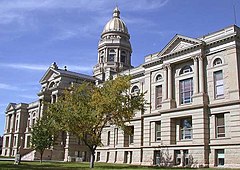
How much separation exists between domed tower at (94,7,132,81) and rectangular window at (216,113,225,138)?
152ft

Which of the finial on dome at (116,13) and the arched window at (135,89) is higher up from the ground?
the finial on dome at (116,13)

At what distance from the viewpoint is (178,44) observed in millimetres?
48250

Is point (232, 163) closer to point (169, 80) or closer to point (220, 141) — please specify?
point (220, 141)

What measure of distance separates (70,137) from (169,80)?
1229 inches

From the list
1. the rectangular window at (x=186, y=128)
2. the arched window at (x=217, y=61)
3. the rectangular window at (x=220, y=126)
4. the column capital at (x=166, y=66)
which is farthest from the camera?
the column capital at (x=166, y=66)

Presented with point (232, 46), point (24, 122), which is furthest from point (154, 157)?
point (24, 122)

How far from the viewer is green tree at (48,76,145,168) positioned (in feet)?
128

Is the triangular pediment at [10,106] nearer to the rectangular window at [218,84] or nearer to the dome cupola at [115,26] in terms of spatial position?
the dome cupola at [115,26]

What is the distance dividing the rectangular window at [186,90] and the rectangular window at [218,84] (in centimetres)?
406

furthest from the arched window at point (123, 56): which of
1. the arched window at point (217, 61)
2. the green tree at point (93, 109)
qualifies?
the green tree at point (93, 109)

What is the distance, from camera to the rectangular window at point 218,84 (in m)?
42.4

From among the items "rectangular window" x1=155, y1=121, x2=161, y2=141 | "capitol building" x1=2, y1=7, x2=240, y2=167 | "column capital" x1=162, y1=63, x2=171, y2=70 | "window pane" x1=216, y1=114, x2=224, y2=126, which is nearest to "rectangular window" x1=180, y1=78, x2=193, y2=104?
"capitol building" x1=2, y1=7, x2=240, y2=167

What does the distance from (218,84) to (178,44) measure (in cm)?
898

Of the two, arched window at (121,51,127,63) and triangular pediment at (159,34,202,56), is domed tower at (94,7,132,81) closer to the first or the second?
arched window at (121,51,127,63)
